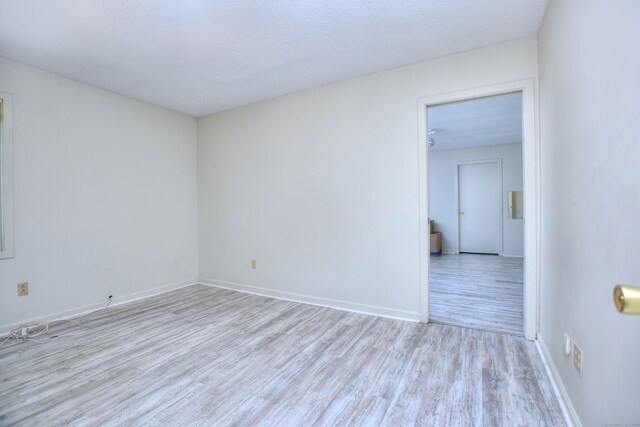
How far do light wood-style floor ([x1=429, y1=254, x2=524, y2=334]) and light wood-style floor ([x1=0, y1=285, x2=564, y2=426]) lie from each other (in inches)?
11.4

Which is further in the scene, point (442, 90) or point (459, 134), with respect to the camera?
point (459, 134)

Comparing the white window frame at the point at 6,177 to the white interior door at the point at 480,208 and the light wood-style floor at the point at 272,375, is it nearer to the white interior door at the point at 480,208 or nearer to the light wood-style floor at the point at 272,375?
the light wood-style floor at the point at 272,375

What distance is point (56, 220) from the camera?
9.45 ft

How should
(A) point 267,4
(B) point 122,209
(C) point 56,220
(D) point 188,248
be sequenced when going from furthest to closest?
(D) point 188,248
(B) point 122,209
(C) point 56,220
(A) point 267,4

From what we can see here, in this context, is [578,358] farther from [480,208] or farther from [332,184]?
[480,208]

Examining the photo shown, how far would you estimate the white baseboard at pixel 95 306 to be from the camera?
259 cm

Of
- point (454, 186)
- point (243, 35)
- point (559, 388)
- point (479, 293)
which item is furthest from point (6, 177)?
point (454, 186)

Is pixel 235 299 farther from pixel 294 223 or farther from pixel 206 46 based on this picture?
pixel 206 46

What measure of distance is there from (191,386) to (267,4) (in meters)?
2.45

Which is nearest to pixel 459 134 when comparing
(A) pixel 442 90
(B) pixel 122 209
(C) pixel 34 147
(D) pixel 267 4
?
(A) pixel 442 90

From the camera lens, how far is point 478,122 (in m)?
4.65

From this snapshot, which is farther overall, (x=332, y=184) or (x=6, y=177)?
(x=332, y=184)

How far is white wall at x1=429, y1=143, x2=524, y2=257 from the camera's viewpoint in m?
6.12

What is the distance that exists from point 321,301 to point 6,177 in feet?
10.1
